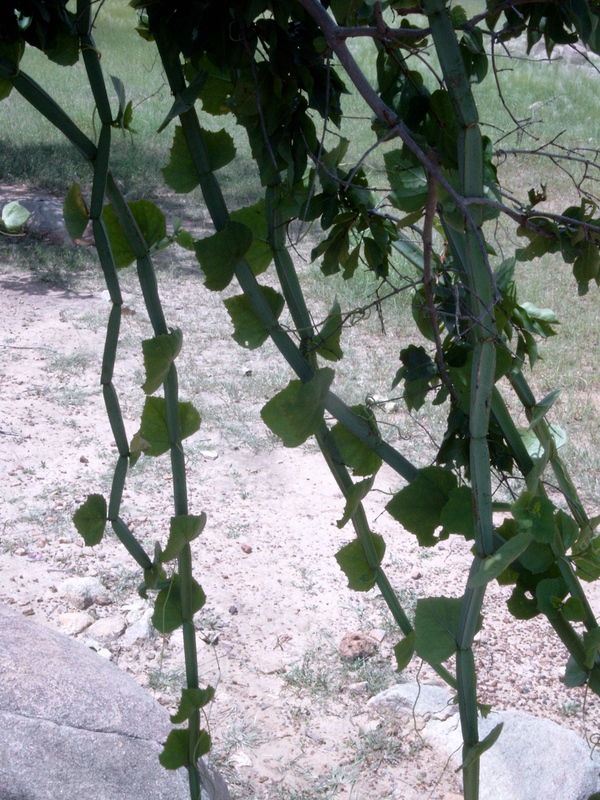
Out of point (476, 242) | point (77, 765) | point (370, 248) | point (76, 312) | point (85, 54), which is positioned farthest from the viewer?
point (76, 312)

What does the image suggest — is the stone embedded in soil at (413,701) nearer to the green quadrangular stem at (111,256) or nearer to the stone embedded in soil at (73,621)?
the stone embedded in soil at (73,621)

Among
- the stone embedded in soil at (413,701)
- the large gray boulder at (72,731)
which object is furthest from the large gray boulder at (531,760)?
the large gray boulder at (72,731)

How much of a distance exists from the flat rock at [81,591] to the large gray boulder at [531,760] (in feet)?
3.50

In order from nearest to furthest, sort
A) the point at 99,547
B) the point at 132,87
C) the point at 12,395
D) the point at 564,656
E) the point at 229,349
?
the point at 564,656, the point at 99,547, the point at 12,395, the point at 229,349, the point at 132,87

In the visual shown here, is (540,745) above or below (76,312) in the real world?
below

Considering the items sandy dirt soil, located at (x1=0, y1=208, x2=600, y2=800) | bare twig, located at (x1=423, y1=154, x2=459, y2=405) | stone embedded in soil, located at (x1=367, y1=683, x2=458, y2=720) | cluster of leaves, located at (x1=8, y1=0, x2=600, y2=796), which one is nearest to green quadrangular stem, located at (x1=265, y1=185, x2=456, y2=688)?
cluster of leaves, located at (x1=8, y1=0, x2=600, y2=796)

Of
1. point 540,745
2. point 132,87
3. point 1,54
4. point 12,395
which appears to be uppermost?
point 132,87

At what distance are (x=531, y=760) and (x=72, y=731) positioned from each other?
0.94 meters

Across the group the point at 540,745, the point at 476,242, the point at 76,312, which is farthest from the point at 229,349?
the point at 476,242

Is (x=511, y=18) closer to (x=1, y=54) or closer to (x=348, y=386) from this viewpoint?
(x=1, y=54)

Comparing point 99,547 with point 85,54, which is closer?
point 85,54

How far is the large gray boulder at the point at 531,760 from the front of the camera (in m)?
1.46

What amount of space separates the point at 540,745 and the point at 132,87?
35.6 feet

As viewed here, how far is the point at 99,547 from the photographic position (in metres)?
2.51
